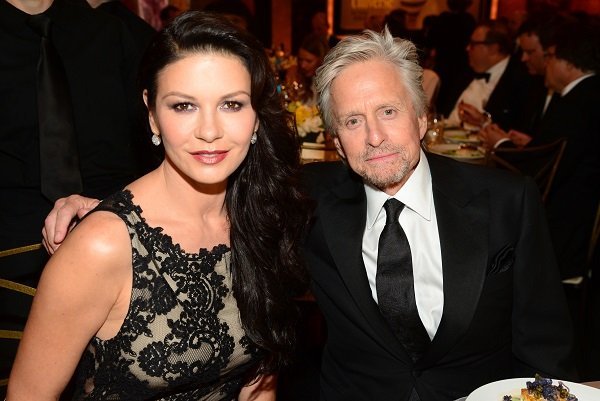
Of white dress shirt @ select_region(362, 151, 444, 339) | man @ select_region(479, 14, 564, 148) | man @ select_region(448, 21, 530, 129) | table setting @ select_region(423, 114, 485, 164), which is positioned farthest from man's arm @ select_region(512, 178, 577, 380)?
man @ select_region(448, 21, 530, 129)

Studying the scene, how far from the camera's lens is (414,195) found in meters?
2.13

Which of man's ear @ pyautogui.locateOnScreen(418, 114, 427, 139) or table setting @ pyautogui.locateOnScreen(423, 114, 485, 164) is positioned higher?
man's ear @ pyautogui.locateOnScreen(418, 114, 427, 139)

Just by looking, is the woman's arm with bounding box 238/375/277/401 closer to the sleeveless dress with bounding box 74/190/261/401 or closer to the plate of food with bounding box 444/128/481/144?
the sleeveless dress with bounding box 74/190/261/401

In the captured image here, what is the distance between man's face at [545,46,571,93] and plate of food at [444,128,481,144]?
647 millimetres

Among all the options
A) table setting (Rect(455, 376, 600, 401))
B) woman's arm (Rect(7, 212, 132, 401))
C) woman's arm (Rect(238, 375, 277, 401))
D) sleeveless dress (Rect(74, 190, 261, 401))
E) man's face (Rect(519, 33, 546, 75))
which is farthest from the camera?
man's face (Rect(519, 33, 546, 75))

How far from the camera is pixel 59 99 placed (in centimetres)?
252

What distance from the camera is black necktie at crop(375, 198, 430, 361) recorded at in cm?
205

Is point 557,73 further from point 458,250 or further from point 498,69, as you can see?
point 458,250

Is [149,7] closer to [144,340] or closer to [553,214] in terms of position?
[553,214]

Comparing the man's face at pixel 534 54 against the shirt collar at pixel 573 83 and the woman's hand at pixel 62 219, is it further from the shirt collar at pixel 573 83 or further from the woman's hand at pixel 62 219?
the woman's hand at pixel 62 219

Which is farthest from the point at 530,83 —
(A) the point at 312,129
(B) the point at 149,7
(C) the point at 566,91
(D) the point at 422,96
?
(D) the point at 422,96

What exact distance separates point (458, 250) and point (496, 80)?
14.7 feet

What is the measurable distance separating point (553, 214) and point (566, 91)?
956mm

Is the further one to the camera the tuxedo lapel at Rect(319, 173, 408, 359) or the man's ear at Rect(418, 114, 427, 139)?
the man's ear at Rect(418, 114, 427, 139)
